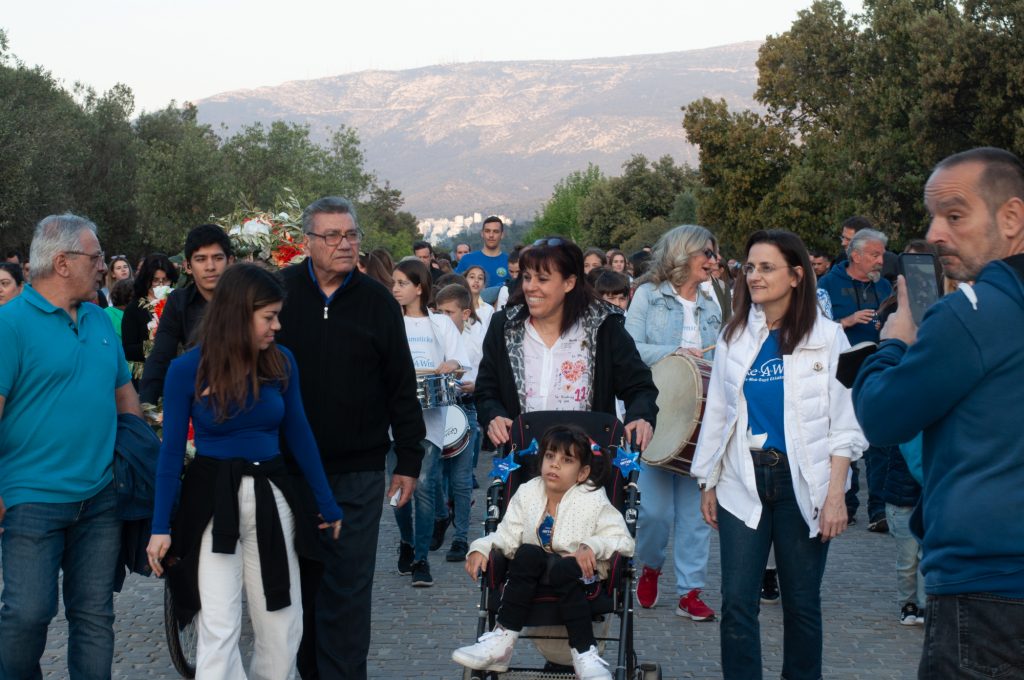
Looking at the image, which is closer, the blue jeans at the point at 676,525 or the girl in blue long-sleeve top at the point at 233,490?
the girl in blue long-sleeve top at the point at 233,490

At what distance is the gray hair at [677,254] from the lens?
8.33m

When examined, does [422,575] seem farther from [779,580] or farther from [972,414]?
[972,414]

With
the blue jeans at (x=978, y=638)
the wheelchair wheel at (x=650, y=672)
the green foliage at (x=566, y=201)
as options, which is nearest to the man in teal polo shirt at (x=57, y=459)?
the wheelchair wheel at (x=650, y=672)

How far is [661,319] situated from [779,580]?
10.7ft

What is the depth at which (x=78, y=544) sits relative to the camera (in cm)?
528

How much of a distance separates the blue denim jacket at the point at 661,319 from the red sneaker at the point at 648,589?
156 cm

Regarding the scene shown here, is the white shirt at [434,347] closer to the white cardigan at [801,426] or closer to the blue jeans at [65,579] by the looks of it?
the white cardigan at [801,426]

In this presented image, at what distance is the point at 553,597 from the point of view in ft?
16.8

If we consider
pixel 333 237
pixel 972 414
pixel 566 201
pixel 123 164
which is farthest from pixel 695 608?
pixel 566 201

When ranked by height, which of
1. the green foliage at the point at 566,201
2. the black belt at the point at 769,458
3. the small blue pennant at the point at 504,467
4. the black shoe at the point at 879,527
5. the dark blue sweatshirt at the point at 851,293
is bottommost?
the black shoe at the point at 879,527

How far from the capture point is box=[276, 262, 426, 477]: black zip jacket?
5.92 metres

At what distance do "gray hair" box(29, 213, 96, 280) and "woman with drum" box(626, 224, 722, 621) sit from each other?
3.99 m

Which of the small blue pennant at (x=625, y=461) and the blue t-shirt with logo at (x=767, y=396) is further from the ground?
the blue t-shirt with logo at (x=767, y=396)

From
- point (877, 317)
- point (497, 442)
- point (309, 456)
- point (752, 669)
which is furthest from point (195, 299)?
point (877, 317)
